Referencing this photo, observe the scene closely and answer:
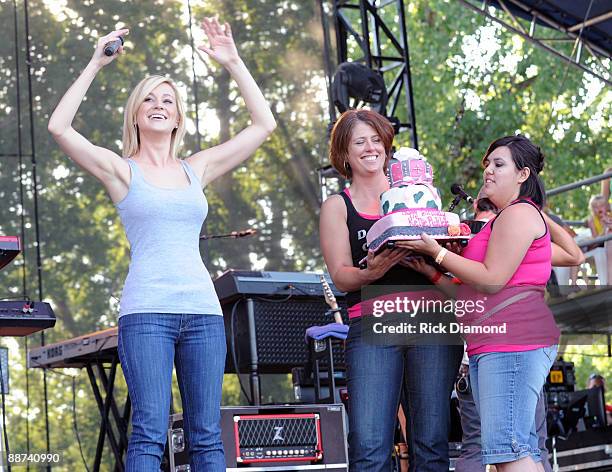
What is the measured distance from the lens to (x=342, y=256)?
131 inches

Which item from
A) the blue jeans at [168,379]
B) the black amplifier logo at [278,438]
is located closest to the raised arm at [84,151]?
the blue jeans at [168,379]

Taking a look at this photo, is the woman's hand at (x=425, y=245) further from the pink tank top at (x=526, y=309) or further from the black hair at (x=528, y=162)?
the black hair at (x=528, y=162)

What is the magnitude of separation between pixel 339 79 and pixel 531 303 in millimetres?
4864

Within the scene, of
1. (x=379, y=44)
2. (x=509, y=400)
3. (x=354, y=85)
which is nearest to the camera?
(x=509, y=400)

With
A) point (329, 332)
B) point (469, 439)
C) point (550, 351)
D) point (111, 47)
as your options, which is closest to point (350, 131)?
point (111, 47)

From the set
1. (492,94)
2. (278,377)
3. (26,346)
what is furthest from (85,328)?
(492,94)

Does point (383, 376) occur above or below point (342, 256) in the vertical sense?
below

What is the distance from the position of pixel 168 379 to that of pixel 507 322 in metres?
1.00

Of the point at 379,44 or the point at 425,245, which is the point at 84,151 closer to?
the point at 425,245

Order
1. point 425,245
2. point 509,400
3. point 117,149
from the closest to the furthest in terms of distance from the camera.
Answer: point 509,400
point 425,245
point 117,149

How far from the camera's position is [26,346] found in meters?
8.64

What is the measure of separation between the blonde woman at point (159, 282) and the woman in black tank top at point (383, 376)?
16.6 inches

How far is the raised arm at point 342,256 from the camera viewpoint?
3152mm

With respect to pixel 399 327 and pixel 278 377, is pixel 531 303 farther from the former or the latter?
pixel 278 377
